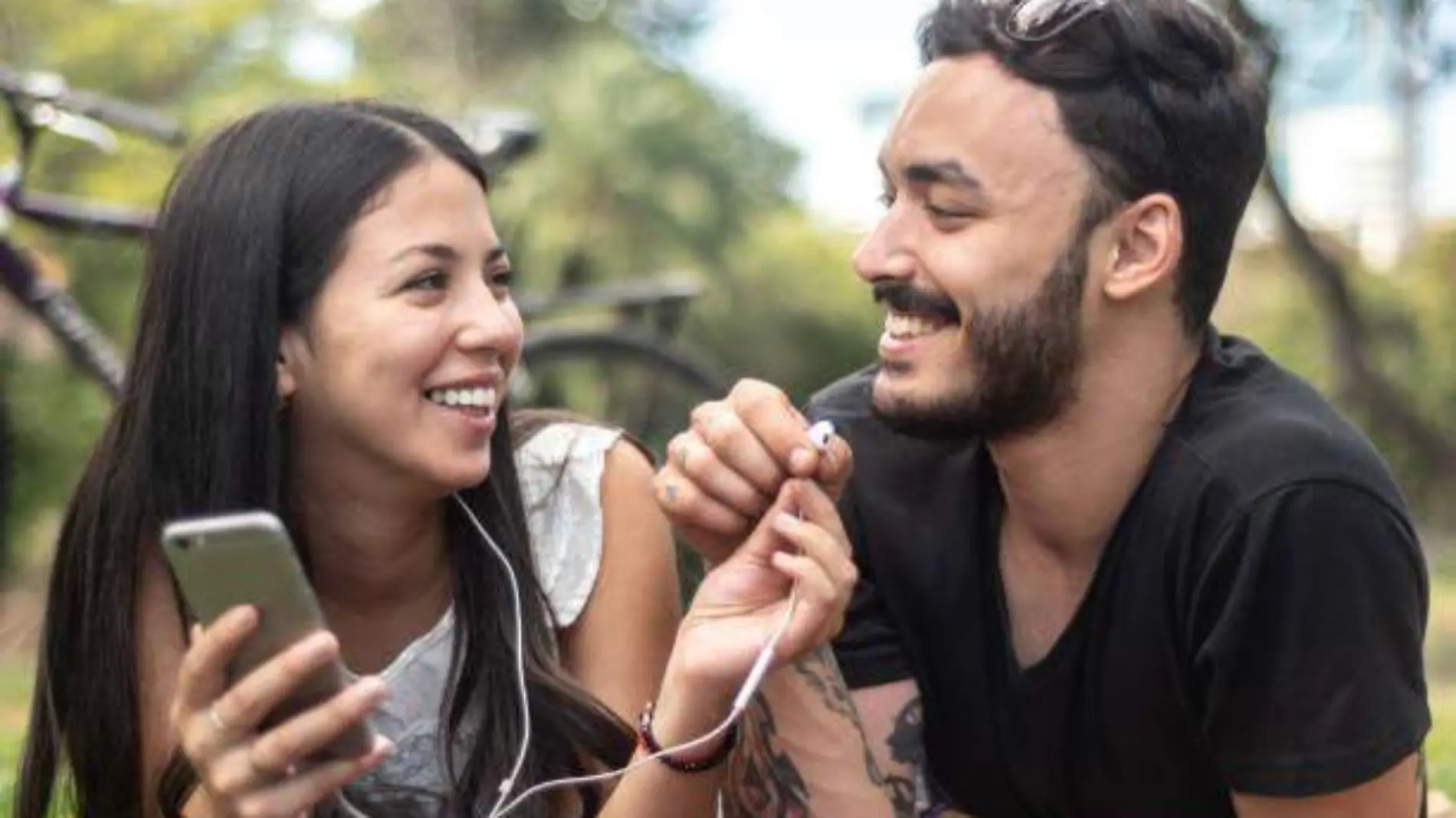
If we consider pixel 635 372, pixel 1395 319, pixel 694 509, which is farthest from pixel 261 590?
pixel 1395 319

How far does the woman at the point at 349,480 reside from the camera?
274 centimetres

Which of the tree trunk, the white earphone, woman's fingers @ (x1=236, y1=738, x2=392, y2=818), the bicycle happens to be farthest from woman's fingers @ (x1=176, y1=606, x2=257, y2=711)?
the tree trunk

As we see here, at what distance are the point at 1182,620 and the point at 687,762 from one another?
0.59 meters

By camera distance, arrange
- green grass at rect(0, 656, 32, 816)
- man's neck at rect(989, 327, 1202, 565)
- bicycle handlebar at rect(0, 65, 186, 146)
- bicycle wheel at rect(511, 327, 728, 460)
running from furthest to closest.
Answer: bicycle wheel at rect(511, 327, 728, 460) < bicycle handlebar at rect(0, 65, 186, 146) < green grass at rect(0, 656, 32, 816) < man's neck at rect(989, 327, 1202, 565)

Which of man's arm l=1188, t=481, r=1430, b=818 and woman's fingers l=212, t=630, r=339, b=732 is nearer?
woman's fingers l=212, t=630, r=339, b=732

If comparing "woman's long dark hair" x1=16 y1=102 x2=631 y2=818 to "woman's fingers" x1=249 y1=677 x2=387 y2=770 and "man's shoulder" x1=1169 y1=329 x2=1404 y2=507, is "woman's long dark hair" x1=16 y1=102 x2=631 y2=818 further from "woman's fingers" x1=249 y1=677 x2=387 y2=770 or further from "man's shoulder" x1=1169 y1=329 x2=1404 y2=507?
"man's shoulder" x1=1169 y1=329 x2=1404 y2=507

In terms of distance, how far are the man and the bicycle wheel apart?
10.4 ft

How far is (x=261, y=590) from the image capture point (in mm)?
2109

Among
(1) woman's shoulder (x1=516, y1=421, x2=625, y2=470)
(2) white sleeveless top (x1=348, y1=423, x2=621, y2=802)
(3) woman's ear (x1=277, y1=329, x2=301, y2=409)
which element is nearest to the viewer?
(3) woman's ear (x1=277, y1=329, x2=301, y2=409)

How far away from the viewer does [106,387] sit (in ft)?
17.1

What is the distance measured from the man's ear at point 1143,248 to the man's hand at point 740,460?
16.2 inches

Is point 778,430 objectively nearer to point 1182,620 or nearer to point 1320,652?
point 1182,620

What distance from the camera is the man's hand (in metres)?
2.44

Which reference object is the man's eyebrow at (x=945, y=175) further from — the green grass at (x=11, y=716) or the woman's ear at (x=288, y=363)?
the green grass at (x=11, y=716)
